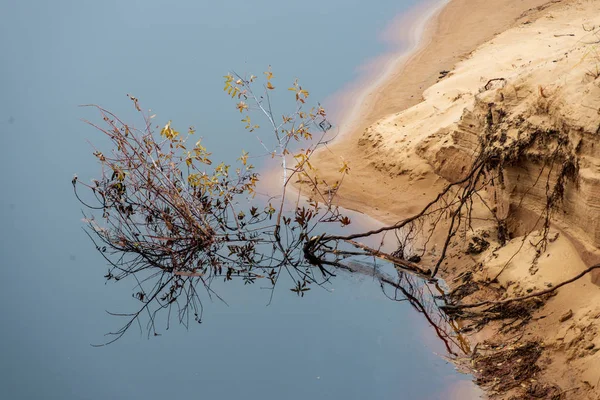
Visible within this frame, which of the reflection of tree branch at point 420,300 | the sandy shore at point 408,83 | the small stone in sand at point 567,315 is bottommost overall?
the small stone in sand at point 567,315

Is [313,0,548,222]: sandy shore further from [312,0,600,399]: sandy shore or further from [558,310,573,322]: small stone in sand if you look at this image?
[558,310,573,322]: small stone in sand

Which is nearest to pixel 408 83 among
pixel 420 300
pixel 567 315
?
pixel 420 300

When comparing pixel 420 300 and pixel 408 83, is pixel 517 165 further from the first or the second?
pixel 408 83

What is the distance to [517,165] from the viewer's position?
20.5 ft

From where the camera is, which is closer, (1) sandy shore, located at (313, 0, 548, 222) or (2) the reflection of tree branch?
(2) the reflection of tree branch

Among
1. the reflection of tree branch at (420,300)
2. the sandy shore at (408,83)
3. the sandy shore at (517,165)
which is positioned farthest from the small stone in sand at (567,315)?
the sandy shore at (408,83)

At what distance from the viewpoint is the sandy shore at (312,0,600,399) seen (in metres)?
5.40

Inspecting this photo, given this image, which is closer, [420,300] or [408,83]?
[420,300]

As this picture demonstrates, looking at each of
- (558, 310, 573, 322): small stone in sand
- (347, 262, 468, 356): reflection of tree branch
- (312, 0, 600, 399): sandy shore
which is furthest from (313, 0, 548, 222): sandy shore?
(558, 310, 573, 322): small stone in sand

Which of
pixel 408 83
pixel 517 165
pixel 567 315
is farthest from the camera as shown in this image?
pixel 408 83

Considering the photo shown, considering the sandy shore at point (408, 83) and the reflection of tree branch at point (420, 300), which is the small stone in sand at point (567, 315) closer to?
the reflection of tree branch at point (420, 300)

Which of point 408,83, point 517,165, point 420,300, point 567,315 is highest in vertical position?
point 408,83

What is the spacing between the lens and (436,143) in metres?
7.89

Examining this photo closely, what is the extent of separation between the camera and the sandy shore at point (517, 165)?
5402 mm
